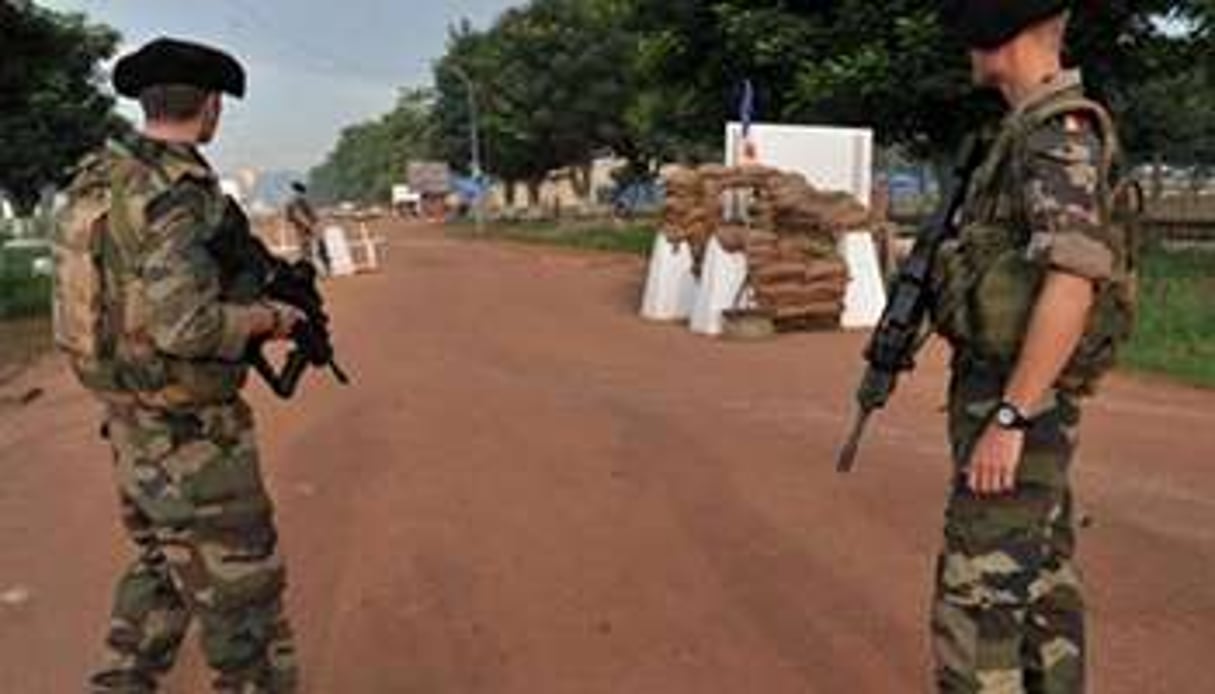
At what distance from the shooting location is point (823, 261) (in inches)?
630

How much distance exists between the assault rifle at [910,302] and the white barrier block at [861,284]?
40.8ft

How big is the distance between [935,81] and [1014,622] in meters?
18.7

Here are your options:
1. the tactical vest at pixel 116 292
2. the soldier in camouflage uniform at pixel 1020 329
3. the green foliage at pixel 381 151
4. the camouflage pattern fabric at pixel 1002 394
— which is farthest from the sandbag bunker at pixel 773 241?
the green foliage at pixel 381 151

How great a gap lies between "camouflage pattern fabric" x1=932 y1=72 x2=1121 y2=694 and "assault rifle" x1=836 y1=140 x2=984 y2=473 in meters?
0.06

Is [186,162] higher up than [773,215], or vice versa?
[186,162]

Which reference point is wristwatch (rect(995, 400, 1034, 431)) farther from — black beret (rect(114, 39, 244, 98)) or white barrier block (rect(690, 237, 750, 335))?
white barrier block (rect(690, 237, 750, 335))

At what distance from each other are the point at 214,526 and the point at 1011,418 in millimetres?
1960

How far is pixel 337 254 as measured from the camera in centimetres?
3075

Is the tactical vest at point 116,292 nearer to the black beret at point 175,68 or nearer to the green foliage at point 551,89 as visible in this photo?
the black beret at point 175,68

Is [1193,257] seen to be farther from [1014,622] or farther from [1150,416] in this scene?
[1014,622]

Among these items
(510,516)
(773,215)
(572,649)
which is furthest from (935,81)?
(572,649)

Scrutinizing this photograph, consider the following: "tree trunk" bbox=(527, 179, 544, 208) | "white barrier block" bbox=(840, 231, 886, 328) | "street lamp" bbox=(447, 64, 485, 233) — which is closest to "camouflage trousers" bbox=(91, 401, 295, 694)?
"white barrier block" bbox=(840, 231, 886, 328)

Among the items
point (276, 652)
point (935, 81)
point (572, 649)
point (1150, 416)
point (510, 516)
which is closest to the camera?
point (276, 652)

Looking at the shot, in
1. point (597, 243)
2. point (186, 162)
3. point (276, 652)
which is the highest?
point (186, 162)
